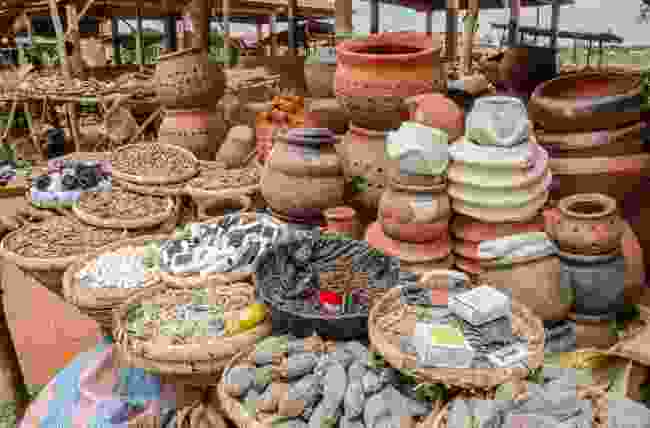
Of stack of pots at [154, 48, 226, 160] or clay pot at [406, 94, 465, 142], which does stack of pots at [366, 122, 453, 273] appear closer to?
clay pot at [406, 94, 465, 142]

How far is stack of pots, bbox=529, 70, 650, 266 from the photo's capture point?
2072mm

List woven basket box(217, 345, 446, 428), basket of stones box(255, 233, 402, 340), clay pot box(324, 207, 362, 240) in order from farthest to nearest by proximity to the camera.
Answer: clay pot box(324, 207, 362, 240)
basket of stones box(255, 233, 402, 340)
woven basket box(217, 345, 446, 428)

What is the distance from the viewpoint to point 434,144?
77.9 inches

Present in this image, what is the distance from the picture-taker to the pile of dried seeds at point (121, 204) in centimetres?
293

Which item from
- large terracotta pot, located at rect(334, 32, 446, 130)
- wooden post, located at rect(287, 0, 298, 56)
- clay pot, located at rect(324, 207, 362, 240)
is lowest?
clay pot, located at rect(324, 207, 362, 240)

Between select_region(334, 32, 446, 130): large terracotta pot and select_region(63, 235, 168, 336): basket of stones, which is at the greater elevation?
select_region(334, 32, 446, 130): large terracotta pot

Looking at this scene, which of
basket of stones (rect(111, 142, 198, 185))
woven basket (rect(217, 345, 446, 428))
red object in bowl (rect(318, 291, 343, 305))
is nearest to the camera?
woven basket (rect(217, 345, 446, 428))

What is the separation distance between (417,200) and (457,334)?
0.67 metres

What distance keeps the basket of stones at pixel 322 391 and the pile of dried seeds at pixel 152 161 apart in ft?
6.25

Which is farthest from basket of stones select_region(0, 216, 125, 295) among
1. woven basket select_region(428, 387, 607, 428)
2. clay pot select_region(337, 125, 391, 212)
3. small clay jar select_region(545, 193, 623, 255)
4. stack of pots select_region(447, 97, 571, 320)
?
small clay jar select_region(545, 193, 623, 255)

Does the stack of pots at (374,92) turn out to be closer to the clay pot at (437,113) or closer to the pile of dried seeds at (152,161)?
the clay pot at (437,113)

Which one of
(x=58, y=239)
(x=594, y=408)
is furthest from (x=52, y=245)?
(x=594, y=408)

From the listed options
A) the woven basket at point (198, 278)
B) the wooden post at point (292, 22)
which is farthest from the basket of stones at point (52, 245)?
the wooden post at point (292, 22)

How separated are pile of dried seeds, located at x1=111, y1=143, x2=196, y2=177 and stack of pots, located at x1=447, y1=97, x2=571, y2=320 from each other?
181 cm
